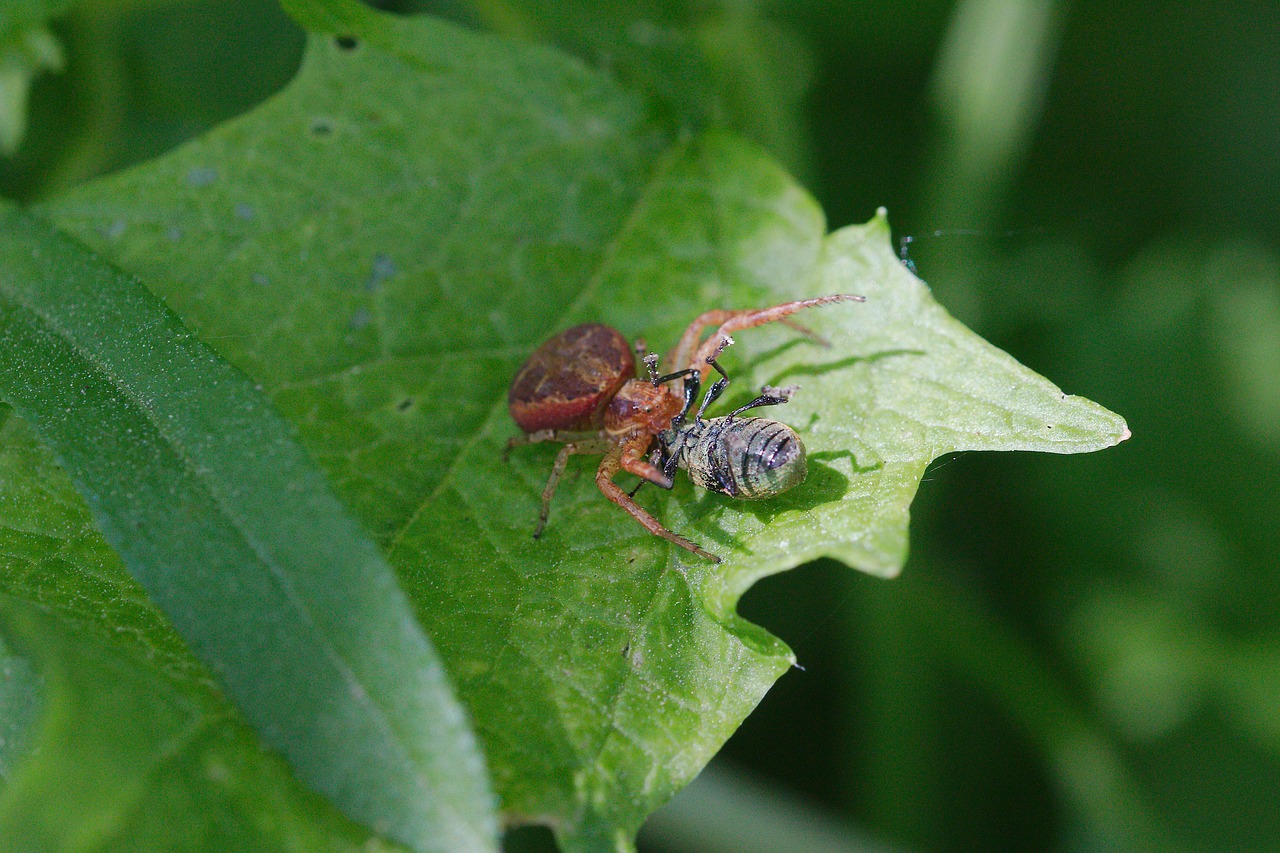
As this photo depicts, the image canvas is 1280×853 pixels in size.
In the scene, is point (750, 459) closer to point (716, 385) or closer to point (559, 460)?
point (716, 385)

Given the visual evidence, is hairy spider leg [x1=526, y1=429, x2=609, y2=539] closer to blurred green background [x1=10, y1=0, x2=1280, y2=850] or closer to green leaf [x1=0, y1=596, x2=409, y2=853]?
green leaf [x1=0, y1=596, x2=409, y2=853]

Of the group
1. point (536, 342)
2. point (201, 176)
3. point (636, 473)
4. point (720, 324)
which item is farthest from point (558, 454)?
point (201, 176)

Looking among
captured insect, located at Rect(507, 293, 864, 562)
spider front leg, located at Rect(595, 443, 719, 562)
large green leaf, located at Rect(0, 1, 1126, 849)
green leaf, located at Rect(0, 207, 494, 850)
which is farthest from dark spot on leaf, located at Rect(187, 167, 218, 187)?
spider front leg, located at Rect(595, 443, 719, 562)

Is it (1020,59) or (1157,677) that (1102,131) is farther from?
(1157,677)

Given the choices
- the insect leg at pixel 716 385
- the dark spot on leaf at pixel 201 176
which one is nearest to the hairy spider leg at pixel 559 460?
the insect leg at pixel 716 385

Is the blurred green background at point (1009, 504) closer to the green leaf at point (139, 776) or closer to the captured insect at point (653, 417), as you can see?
the captured insect at point (653, 417)
